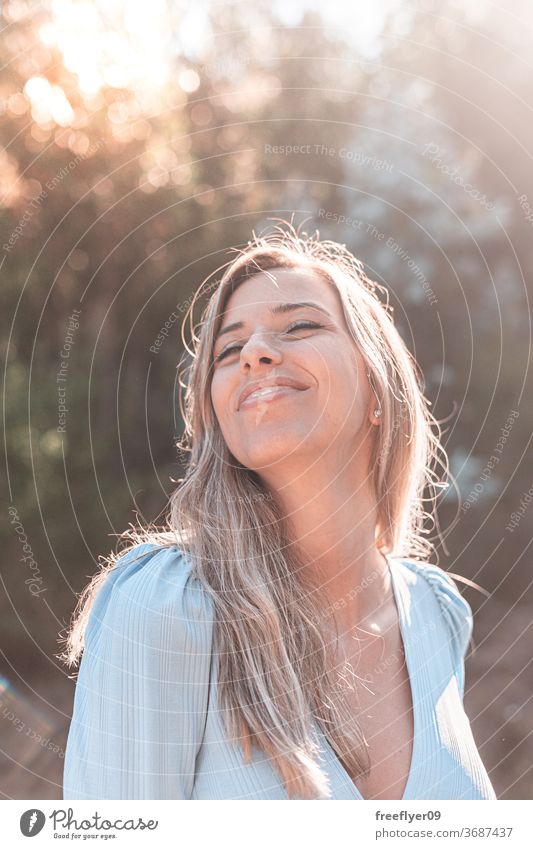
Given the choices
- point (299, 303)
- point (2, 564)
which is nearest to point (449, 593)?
point (299, 303)

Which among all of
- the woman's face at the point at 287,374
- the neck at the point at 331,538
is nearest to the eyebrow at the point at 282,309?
the woman's face at the point at 287,374

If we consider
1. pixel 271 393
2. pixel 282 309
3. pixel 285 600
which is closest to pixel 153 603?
pixel 285 600

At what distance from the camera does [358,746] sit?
908 mm

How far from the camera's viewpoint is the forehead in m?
1.02

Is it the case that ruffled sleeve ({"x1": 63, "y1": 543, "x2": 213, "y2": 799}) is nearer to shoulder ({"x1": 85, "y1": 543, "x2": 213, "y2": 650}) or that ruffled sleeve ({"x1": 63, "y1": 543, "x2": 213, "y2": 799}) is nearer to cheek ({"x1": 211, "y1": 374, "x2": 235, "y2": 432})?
shoulder ({"x1": 85, "y1": 543, "x2": 213, "y2": 650})

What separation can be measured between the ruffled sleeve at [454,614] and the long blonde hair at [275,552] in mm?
74

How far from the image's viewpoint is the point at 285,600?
958mm

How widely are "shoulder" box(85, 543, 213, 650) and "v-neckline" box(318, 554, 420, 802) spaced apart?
21 centimetres

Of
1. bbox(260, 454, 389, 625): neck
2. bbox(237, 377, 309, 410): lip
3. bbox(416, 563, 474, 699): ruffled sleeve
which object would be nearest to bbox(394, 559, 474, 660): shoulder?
bbox(416, 563, 474, 699): ruffled sleeve

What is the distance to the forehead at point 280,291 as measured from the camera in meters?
1.02

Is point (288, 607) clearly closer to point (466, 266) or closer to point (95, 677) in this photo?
point (95, 677)

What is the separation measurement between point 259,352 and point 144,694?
431 millimetres

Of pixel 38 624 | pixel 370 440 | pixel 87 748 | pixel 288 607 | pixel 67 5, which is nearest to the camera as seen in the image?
pixel 87 748

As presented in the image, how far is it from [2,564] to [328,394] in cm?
118
